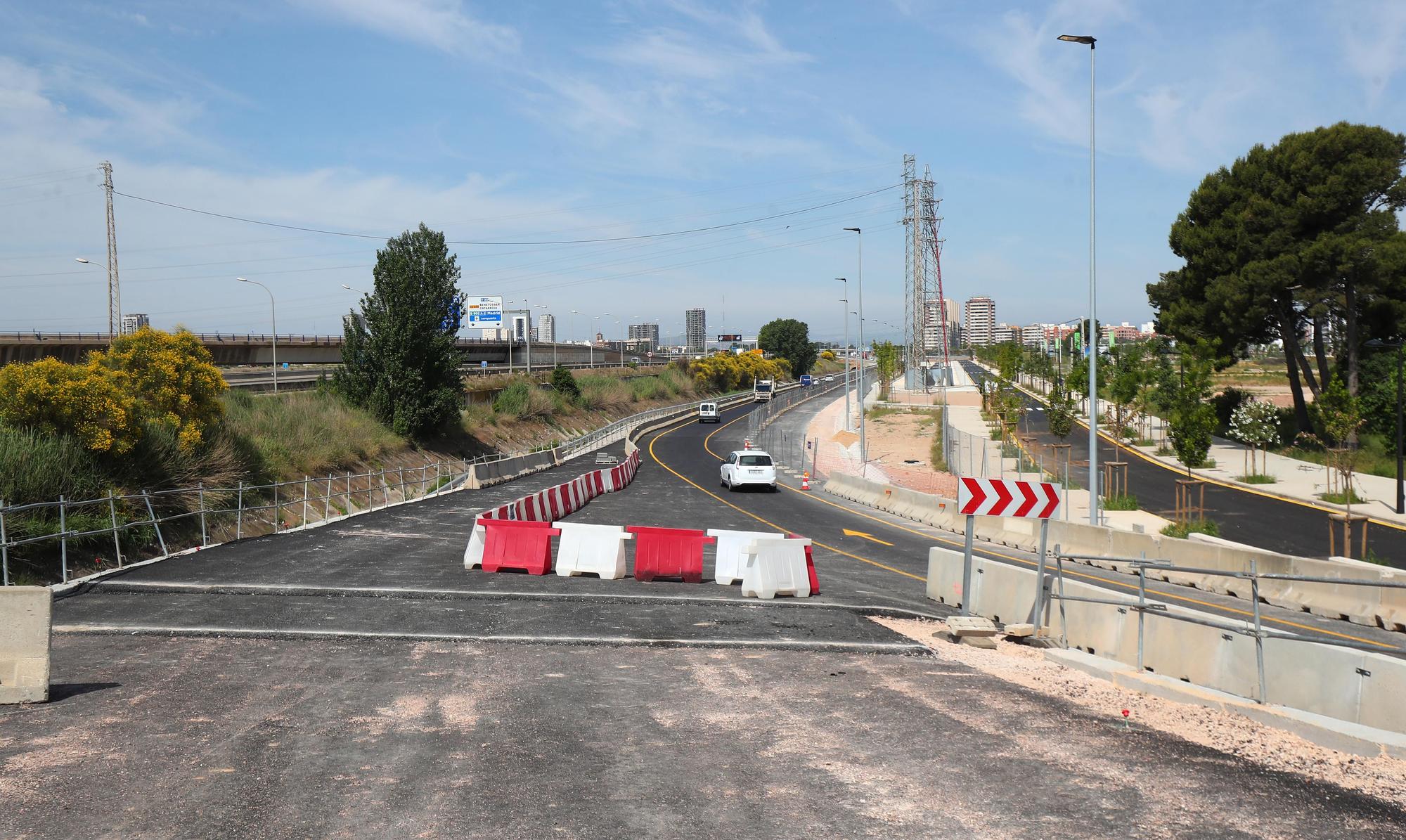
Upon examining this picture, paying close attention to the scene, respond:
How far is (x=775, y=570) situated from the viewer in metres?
16.2

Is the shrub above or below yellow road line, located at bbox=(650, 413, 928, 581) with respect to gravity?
above

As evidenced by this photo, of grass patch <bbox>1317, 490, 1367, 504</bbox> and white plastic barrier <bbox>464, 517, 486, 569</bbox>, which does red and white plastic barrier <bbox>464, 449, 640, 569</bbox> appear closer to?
white plastic barrier <bbox>464, 517, 486, 569</bbox>

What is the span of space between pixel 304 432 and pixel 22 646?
35.0 meters

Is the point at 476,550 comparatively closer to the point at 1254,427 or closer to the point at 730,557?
the point at 730,557

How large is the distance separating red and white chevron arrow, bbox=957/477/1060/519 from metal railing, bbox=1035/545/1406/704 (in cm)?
90

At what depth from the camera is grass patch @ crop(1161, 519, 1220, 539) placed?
27.5 metres

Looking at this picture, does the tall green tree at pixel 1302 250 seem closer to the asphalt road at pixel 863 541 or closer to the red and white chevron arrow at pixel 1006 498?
the asphalt road at pixel 863 541

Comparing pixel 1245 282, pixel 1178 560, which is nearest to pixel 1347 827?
pixel 1178 560

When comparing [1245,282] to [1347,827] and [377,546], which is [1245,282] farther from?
[1347,827]

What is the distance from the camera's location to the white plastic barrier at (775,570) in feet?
52.7

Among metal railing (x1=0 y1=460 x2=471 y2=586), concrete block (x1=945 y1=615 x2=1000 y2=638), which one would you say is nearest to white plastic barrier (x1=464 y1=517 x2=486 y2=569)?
metal railing (x1=0 y1=460 x2=471 y2=586)

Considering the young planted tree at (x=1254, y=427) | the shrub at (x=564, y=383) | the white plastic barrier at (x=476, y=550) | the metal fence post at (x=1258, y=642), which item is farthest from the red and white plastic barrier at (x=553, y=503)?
the shrub at (x=564, y=383)

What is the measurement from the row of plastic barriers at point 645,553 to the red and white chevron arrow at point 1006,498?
11.2 ft

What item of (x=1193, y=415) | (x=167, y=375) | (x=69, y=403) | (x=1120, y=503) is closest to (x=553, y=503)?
(x=167, y=375)
